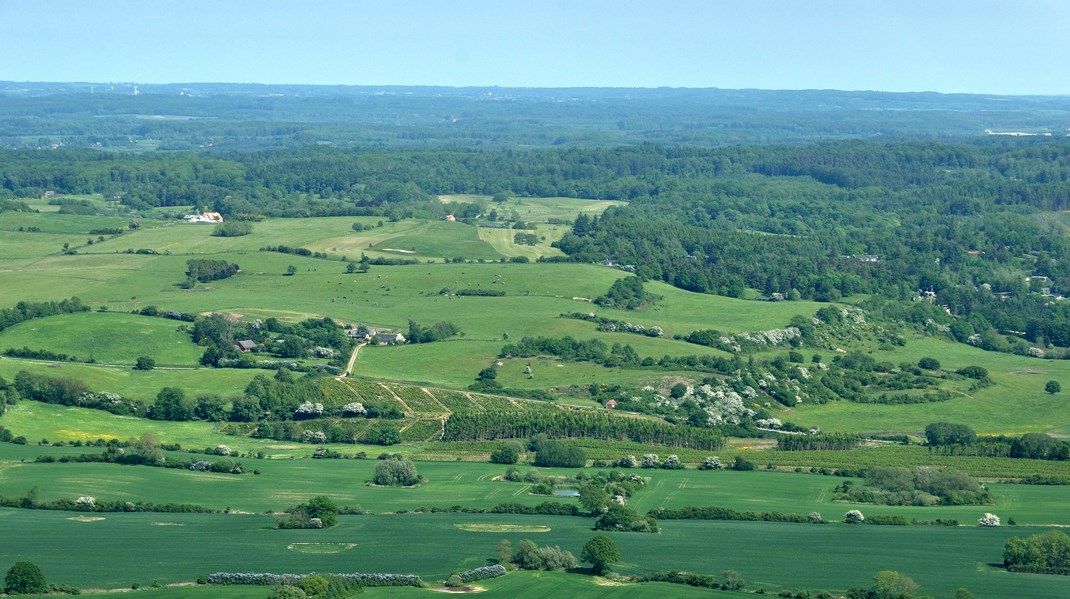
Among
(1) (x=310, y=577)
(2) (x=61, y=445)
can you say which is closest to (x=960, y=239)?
(2) (x=61, y=445)

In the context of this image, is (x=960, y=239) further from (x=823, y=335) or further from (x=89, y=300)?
(x=89, y=300)

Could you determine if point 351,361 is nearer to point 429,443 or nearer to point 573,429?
point 429,443

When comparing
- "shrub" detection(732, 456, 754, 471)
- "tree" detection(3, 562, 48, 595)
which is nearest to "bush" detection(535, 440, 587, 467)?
"shrub" detection(732, 456, 754, 471)

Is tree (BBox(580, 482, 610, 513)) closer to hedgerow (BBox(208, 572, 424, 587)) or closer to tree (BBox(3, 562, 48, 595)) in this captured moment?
hedgerow (BBox(208, 572, 424, 587))

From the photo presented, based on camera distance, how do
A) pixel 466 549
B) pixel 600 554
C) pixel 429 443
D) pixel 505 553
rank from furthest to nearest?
pixel 429 443 → pixel 466 549 → pixel 505 553 → pixel 600 554

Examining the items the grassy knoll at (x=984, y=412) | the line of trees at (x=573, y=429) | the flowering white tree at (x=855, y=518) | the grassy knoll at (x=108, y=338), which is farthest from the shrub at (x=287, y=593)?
the grassy knoll at (x=108, y=338)

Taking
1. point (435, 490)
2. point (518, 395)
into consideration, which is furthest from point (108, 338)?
point (435, 490)
